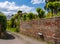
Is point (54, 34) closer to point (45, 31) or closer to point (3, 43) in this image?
point (45, 31)

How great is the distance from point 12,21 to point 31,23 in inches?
802

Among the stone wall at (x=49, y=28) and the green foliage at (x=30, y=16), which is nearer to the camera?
the stone wall at (x=49, y=28)

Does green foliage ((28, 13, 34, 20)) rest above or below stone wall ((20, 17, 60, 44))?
above

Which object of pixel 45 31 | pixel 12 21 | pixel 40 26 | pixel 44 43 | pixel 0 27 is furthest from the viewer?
pixel 12 21

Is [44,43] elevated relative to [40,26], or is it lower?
lower

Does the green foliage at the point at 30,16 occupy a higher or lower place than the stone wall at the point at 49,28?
higher

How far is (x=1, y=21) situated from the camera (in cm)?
1800

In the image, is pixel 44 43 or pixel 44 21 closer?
pixel 44 43

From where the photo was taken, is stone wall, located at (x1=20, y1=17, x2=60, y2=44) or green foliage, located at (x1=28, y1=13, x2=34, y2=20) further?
green foliage, located at (x1=28, y1=13, x2=34, y2=20)

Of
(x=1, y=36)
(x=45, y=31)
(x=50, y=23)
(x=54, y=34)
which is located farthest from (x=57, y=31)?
(x=1, y=36)

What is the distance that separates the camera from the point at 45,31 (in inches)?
565

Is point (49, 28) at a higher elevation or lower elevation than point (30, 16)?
lower

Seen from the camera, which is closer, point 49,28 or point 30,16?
point 49,28

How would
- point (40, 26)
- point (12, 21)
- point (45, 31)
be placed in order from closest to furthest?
point (45, 31)
point (40, 26)
point (12, 21)
